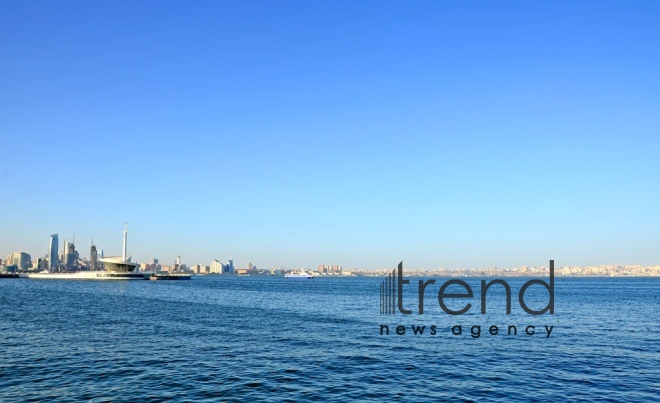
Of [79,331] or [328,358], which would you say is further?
[79,331]

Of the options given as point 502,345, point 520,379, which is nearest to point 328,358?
point 520,379

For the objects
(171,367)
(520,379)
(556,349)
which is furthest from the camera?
(556,349)

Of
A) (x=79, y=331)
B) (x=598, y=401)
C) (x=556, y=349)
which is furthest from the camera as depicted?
(x=79, y=331)

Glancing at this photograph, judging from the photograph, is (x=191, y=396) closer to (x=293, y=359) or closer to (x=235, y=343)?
(x=293, y=359)

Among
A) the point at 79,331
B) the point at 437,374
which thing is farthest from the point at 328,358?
the point at 79,331

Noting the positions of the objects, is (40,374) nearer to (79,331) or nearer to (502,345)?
(79,331)

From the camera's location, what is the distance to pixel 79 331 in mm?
51344

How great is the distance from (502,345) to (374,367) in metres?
16.4

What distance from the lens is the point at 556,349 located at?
4259 centimetres

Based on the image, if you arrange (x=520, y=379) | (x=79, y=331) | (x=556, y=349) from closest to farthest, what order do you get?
(x=520, y=379) < (x=556, y=349) < (x=79, y=331)

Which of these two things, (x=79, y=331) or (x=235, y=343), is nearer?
(x=235, y=343)

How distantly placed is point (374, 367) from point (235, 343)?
51.4 ft

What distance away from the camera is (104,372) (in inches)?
1261

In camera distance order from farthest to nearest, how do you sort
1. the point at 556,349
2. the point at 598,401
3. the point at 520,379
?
the point at 556,349, the point at 520,379, the point at 598,401
